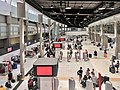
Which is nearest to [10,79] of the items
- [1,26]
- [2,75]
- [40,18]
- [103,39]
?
[2,75]

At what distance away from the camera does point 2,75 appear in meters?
21.2

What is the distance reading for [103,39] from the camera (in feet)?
157

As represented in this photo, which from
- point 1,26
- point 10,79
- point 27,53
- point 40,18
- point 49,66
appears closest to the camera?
point 49,66

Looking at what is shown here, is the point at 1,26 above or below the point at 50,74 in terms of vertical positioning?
above

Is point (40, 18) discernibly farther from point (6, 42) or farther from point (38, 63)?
point (38, 63)

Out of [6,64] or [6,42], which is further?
[6,42]

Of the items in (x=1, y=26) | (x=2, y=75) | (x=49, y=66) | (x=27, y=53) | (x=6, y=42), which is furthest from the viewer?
(x=27, y=53)

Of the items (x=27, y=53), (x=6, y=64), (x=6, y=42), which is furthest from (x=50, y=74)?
(x=27, y=53)

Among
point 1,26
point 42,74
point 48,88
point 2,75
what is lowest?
point 2,75

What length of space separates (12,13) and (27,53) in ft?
39.6

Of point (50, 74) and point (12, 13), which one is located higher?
point (12, 13)

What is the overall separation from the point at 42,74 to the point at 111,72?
14945 mm

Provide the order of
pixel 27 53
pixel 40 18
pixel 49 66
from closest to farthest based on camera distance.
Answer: pixel 49 66, pixel 40 18, pixel 27 53

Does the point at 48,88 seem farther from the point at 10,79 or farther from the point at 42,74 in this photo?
the point at 10,79
